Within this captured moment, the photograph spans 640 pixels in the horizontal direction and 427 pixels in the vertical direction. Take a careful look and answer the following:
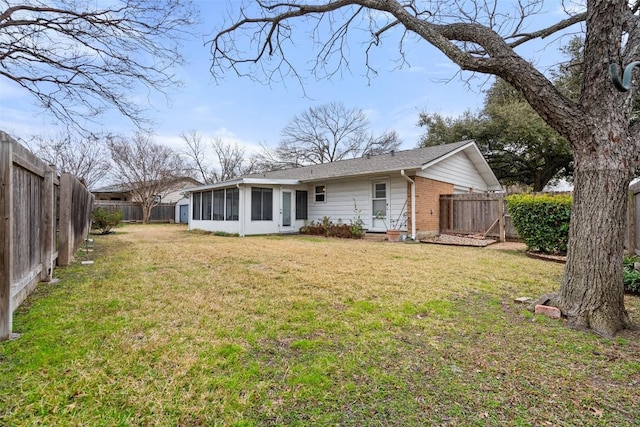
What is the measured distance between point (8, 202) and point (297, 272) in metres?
3.84

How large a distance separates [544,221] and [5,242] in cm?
969

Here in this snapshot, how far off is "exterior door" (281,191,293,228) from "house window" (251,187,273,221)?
585 mm

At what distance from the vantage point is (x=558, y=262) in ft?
23.0

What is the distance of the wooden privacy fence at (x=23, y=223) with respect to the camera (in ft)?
8.70

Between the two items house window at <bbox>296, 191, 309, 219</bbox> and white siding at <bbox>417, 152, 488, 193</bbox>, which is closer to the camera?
white siding at <bbox>417, 152, 488, 193</bbox>

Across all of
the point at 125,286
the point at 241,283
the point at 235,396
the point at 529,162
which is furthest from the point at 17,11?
the point at 529,162

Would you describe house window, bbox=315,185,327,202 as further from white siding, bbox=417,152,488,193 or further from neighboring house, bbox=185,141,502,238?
white siding, bbox=417,152,488,193

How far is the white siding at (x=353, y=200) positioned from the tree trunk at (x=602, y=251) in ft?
27.6

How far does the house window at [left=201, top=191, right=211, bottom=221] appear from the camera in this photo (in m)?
15.4

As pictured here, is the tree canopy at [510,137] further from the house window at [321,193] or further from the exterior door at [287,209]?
the exterior door at [287,209]

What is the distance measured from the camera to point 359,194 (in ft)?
42.5

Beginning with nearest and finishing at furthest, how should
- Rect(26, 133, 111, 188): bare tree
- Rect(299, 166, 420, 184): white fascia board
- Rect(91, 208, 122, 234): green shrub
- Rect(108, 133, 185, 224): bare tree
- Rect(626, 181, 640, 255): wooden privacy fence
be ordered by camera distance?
Rect(626, 181, 640, 255): wooden privacy fence < Rect(299, 166, 420, 184): white fascia board < Rect(91, 208, 122, 234): green shrub < Rect(26, 133, 111, 188): bare tree < Rect(108, 133, 185, 224): bare tree

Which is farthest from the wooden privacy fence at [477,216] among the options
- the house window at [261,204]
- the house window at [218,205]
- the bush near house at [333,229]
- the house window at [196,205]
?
the house window at [196,205]

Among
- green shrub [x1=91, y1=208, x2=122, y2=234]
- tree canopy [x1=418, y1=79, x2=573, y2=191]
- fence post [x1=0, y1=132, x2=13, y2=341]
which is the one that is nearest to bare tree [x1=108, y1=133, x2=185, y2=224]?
green shrub [x1=91, y1=208, x2=122, y2=234]
